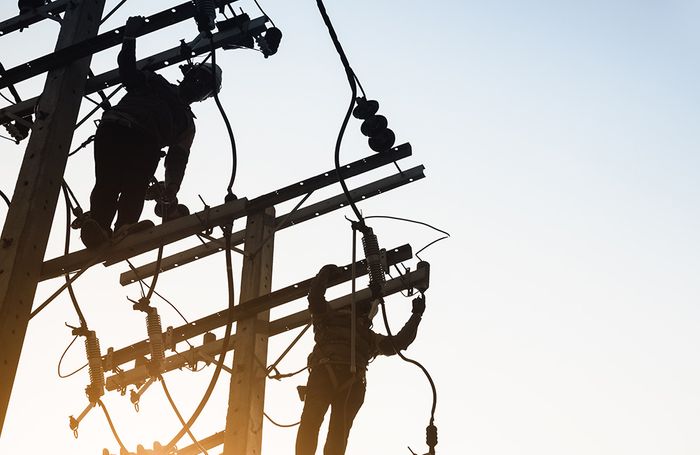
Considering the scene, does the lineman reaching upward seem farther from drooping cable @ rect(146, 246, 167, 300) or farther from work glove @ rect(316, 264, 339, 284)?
work glove @ rect(316, 264, 339, 284)

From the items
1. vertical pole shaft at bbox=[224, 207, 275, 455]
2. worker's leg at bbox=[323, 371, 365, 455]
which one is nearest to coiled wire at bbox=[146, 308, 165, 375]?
vertical pole shaft at bbox=[224, 207, 275, 455]

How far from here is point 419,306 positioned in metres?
7.50

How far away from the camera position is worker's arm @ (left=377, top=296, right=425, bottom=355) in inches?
282

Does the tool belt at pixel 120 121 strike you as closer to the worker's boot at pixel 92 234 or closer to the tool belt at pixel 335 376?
the worker's boot at pixel 92 234

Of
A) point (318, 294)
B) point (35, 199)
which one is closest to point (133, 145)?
point (35, 199)

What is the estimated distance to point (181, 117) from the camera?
22.7 ft

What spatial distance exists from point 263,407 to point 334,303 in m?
1.97

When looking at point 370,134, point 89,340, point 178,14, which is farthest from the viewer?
point 370,134

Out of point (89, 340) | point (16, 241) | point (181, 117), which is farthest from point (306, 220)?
point (16, 241)

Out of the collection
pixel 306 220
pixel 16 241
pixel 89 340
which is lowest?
pixel 16 241

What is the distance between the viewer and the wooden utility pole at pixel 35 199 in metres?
4.59

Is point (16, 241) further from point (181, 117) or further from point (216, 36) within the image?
point (216, 36)

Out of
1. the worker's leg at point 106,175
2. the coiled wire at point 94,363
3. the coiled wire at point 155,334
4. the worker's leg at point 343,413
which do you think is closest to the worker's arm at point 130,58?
the worker's leg at point 106,175

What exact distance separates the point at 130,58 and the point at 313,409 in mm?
3005
